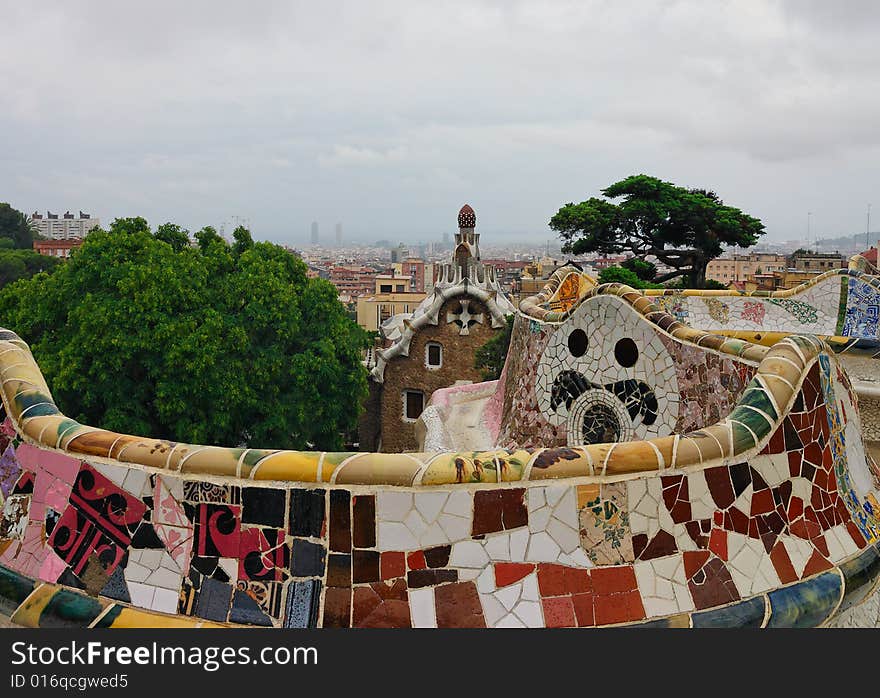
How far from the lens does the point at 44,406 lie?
349 centimetres

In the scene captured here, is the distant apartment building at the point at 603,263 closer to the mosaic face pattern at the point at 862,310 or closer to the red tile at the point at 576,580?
the mosaic face pattern at the point at 862,310

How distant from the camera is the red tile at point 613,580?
3002mm

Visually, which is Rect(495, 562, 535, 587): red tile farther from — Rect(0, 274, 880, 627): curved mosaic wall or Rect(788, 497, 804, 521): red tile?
Rect(788, 497, 804, 521): red tile

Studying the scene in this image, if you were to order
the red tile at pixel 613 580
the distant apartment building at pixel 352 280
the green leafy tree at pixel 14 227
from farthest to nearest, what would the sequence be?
the distant apartment building at pixel 352 280
the green leafy tree at pixel 14 227
the red tile at pixel 613 580

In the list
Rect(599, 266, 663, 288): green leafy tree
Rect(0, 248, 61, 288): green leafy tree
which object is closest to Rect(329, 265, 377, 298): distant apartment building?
Rect(0, 248, 61, 288): green leafy tree

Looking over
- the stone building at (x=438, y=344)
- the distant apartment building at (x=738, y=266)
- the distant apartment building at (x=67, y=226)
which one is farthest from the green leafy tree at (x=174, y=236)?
the distant apartment building at (x=67, y=226)

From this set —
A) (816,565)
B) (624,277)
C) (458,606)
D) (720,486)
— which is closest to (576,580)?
(458,606)

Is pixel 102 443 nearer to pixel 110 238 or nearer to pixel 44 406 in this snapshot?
pixel 44 406

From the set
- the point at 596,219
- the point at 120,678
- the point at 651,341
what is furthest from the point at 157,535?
the point at 596,219

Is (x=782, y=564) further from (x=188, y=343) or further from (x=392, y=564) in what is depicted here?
(x=188, y=343)

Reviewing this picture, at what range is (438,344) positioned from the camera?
2034 centimetres

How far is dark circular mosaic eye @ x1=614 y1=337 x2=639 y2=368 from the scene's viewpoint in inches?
276

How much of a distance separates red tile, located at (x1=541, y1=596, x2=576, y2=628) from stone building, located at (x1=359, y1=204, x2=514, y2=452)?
54.9 ft

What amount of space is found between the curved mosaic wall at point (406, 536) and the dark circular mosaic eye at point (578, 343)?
166 inches
